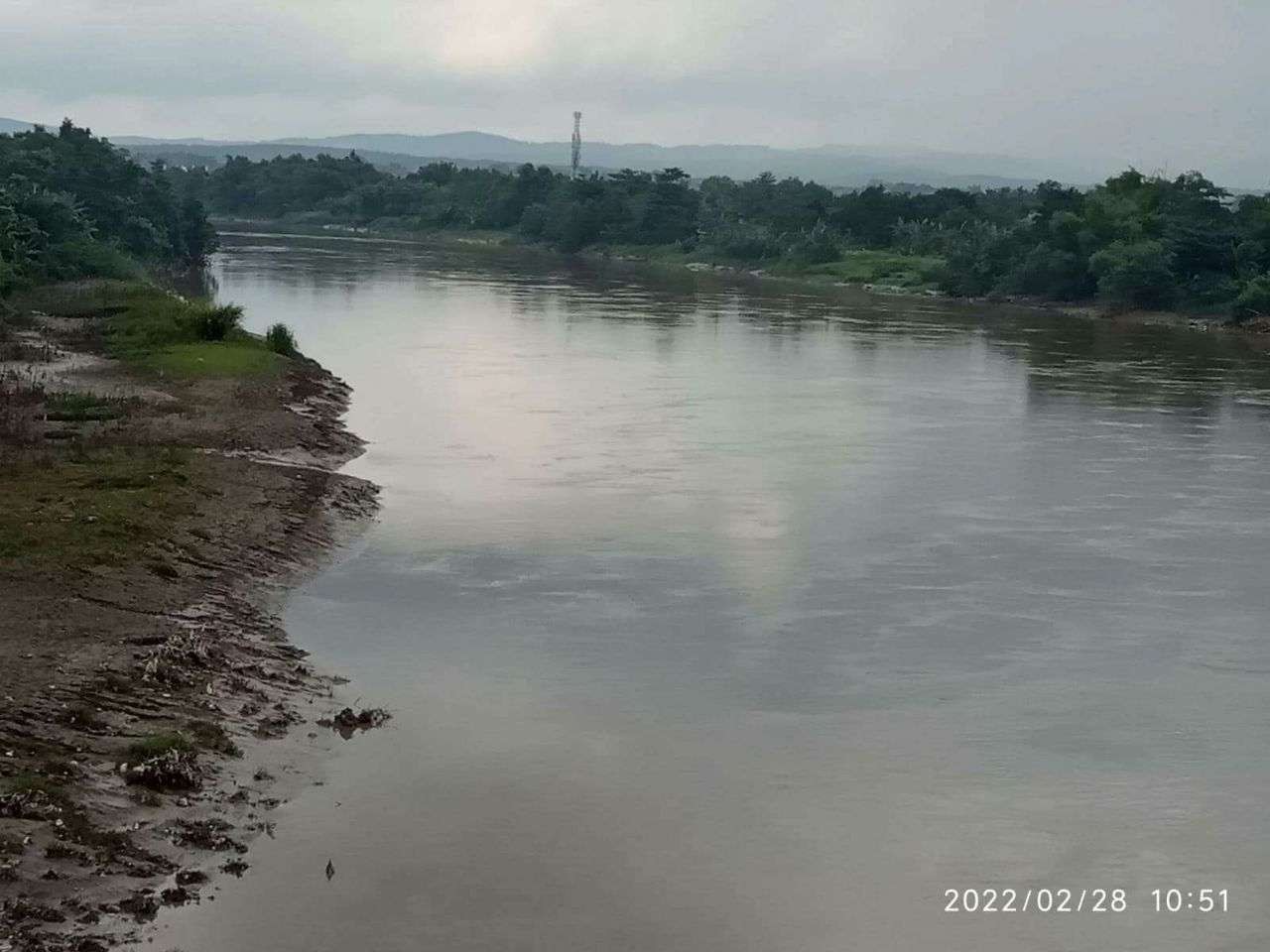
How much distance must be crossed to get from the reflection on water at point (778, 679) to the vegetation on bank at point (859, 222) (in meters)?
31.4

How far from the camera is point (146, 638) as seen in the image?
16.3 meters

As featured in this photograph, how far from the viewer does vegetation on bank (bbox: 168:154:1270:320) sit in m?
67.1

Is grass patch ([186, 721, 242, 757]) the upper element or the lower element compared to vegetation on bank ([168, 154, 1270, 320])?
lower

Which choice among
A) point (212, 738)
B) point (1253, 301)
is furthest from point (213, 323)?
point (1253, 301)

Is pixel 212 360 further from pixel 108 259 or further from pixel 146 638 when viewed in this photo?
pixel 108 259

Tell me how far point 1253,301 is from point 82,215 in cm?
4014

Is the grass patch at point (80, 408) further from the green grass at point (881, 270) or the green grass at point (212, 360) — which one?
the green grass at point (881, 270)

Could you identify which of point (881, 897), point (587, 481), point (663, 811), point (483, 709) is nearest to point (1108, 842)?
point (881, 897)

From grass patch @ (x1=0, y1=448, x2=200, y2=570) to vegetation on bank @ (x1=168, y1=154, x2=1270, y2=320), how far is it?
4820 centimetres

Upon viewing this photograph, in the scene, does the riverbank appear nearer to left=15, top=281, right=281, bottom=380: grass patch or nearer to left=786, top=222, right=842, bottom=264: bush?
left=15, top=281, right=281, bottom=380: grass patch

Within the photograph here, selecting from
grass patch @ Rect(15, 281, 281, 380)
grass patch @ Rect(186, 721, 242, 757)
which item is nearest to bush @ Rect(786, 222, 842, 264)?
grass patch @ Rect(15, 281, 281, 380)

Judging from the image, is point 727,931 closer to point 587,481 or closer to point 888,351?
point 587,481

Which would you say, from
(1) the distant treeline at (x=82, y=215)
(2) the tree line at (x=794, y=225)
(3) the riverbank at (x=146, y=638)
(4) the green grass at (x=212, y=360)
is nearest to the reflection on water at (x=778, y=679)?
(3) the riverbank at (x=146, y=638)

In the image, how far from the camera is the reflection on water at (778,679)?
1223 cm
